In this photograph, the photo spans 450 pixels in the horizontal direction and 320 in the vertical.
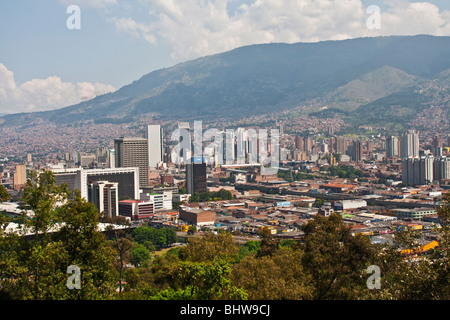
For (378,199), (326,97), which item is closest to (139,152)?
(378,199)

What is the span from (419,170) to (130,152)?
1652 centimetres

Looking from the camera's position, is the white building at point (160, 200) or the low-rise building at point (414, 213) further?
the white building at point (160, 200)

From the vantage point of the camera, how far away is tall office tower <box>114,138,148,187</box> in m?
28.0

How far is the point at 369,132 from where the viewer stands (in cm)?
6269

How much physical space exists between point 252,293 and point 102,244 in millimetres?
1436

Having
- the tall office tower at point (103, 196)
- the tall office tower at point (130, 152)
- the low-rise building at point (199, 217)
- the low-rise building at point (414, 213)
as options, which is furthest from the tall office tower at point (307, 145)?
the tall office tower at point (103, 196)

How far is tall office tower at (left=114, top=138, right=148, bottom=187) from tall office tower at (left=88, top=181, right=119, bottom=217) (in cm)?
865

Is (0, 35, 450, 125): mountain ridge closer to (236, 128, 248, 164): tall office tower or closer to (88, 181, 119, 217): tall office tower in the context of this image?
(236, 128, 248, 164): tall office tower

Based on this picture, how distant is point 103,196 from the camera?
19156mm

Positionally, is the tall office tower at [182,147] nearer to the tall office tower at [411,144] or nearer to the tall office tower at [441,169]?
the tall office tower at [411,144]

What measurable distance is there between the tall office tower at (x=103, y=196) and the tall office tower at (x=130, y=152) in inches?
341

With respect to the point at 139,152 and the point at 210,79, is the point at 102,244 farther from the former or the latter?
the point at 210,79

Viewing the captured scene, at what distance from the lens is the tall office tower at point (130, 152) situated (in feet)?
91.8

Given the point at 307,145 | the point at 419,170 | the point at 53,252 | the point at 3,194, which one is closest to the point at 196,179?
the point at 419,170
